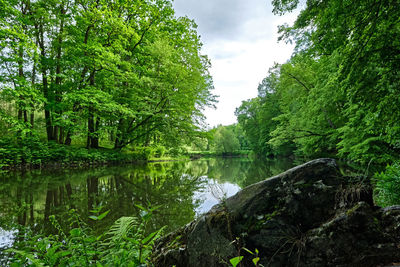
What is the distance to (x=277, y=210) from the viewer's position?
2166 mm

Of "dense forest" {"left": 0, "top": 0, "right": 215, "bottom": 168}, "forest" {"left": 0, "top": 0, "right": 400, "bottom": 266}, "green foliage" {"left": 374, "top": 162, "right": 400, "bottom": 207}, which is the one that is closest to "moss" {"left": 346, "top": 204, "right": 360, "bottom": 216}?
"green foliage" {"left": 374, "top": 162, "right": 400, "bottom": 207}

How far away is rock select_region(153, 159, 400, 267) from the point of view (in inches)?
68.0

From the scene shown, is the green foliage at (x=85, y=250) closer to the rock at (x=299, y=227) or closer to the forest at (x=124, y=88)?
the rock at (x=299, y=227)

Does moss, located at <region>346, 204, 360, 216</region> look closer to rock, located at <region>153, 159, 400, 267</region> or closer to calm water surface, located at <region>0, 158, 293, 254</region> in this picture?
rock, located at <region>153, 159, 400, 267</region>

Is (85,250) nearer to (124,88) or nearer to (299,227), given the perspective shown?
(299,227)

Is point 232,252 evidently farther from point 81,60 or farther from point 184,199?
point 81,60

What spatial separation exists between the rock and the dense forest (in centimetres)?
1184

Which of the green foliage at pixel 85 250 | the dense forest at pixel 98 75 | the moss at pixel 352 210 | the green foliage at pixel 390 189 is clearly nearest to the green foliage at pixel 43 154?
the dense forest at pixel 98 75

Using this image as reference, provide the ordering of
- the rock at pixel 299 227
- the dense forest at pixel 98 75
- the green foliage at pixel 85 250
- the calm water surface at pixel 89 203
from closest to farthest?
the green foliage at pixel 85 250, the rock at pixel 299 227, the calm water surface at pixel 89 203, the dense forest at pixel 98 75

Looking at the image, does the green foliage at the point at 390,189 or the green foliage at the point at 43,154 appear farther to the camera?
the green foliage at the point at 43,154

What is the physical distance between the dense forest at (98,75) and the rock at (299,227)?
11.8m

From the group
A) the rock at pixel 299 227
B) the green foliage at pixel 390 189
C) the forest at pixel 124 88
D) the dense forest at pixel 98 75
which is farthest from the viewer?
the dense forest at pixel 98 75

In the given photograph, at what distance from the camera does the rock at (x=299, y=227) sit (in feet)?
5.67

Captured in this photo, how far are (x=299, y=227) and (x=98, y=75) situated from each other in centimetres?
1547
